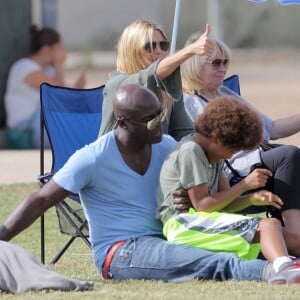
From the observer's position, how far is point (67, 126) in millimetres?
7535

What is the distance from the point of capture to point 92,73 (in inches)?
1267

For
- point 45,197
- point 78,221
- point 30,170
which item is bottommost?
point 30,170

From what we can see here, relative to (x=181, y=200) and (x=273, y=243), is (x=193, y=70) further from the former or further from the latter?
(x=273, y=243)

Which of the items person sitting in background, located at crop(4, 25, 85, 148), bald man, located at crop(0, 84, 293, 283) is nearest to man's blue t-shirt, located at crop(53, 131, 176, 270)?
bald man, located at crop(0, 84, 293, 283)

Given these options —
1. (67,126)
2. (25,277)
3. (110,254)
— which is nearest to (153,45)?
(67,126)

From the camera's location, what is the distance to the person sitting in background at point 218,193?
5859mm

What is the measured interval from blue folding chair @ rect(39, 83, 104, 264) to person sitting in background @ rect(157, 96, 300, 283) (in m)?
1.21

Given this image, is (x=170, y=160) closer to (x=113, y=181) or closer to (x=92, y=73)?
(x=113, y=181)

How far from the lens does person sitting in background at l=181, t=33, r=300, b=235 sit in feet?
21.5

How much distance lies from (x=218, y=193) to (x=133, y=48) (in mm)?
1180

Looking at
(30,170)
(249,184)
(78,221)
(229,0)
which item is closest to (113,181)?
(249,184)

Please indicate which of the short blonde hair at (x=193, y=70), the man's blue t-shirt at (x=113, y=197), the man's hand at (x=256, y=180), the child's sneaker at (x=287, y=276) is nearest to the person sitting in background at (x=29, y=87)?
the short blonde hair at (x=193, y=70)

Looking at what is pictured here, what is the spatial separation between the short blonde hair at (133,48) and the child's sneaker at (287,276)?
160 centimetres

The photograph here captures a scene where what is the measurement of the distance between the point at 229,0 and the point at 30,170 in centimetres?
3840
